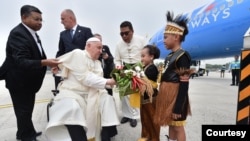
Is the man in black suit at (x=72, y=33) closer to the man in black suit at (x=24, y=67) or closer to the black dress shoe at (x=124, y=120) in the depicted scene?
the man in black suit at (x=24, y=67)

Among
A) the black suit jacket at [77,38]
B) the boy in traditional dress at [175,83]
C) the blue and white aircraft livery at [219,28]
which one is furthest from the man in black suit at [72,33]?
the blue and white aircraft livery at [219,28]

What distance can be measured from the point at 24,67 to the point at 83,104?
0.80 metres

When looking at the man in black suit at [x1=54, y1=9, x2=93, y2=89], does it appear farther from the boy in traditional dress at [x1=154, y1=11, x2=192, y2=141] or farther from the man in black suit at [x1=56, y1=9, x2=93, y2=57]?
the boy in traditional dress at [x1=154, y1=11, x2=192, y2=141]

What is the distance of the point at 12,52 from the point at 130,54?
72.4 inches

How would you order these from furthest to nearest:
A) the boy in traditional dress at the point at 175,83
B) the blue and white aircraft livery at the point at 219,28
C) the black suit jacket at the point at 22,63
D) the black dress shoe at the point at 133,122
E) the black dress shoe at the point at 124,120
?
1. the blue and white aircraft livery at the point at 219,28
2. the black dress shoe at the point at 124,120
3. the black dress shoe at the point at 133,122
4. the black suit jacket at the point at 22,63
5. the boy in traditional dress at the point at 175,83

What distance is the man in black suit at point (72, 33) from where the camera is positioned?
377 centimetres

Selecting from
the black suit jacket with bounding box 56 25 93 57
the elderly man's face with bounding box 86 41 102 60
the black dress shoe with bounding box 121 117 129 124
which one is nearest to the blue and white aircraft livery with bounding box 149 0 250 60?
the black dress shoe with bounding box 121 117 129 124

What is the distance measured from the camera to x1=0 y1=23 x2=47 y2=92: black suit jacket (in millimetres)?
2878

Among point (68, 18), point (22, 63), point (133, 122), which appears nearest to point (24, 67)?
point (22, 63)

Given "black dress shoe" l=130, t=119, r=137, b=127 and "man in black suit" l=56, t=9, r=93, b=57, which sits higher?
"man in black suit" l=56, t=9, r=93, b=57

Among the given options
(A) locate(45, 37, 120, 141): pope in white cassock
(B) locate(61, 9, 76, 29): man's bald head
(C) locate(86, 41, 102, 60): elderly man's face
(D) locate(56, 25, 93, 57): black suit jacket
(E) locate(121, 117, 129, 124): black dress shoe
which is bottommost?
(E) locate(121, 117, 129, 124): black dress shoe

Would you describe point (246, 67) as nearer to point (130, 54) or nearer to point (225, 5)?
point (130, 54)

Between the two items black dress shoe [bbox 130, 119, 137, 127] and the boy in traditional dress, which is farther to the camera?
black dress shoe [bbox 130, 119, 137, 127]

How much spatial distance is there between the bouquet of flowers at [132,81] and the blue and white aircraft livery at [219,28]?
1035 cm
